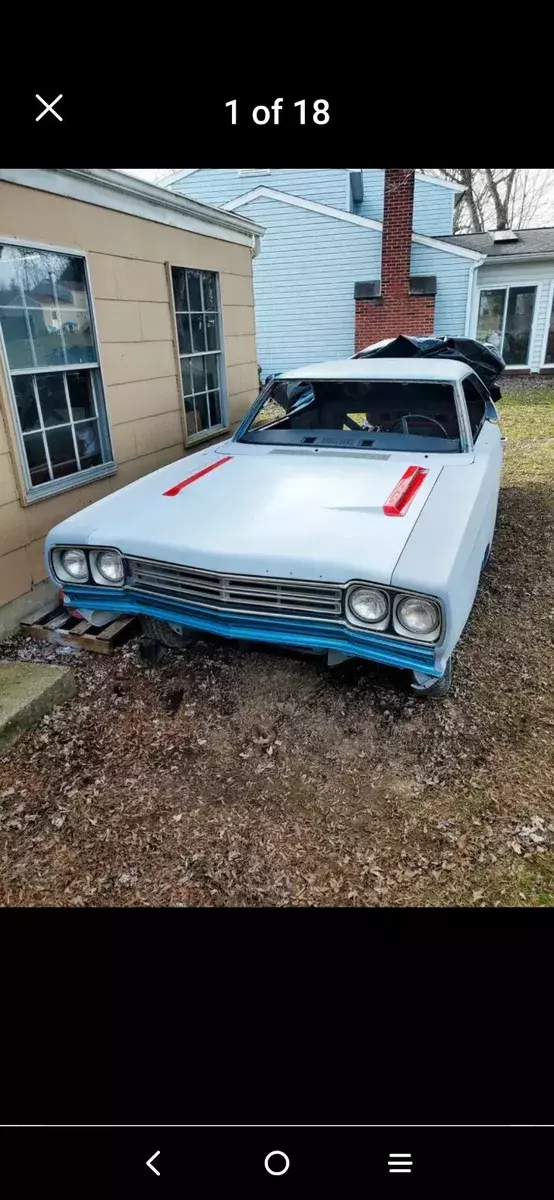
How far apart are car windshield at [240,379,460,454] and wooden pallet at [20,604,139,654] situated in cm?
139

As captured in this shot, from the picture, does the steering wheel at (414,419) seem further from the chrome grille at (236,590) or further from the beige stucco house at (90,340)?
the beige stucco house at (90,340)

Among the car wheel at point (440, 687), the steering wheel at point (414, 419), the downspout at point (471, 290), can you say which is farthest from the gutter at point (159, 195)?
the downspout at point (471, 290)

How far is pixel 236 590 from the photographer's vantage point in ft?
8.80

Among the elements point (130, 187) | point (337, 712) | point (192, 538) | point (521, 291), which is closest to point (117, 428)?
point (130, 187)

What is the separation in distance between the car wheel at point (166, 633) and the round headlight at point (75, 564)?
0.46 meters

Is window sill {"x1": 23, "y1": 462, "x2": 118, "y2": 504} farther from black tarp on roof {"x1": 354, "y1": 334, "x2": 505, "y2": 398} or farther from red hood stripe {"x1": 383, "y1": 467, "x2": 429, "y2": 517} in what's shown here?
black tarp on roof {"x1": 354, "y1": 334, "x2": 505, "y2": 398}

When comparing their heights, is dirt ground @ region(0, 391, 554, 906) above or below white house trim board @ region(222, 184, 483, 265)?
below

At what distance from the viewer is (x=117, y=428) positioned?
4746 mm

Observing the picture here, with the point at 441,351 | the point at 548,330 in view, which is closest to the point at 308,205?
the point at 548,330

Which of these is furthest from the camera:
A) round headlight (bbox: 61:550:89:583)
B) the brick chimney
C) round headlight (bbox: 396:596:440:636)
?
the brick chimney

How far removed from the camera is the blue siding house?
12609 millimetres

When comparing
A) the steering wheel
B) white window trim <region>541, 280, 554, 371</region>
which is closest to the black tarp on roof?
the steering wheel
